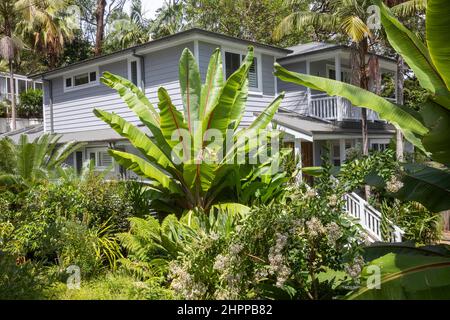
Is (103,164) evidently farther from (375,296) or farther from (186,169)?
(375,296)

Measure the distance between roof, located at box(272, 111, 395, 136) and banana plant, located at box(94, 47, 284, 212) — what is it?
14.8ft

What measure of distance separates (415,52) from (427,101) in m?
0.48

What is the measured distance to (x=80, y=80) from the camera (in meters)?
19.4

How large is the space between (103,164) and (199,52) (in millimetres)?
7470

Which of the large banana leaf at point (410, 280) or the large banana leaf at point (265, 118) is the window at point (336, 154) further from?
the large banana leaf at point (410, 280)

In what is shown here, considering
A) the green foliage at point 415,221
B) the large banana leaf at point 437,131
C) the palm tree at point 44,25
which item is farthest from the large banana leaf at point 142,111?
the palm tree at point 44,25

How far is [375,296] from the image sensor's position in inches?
133

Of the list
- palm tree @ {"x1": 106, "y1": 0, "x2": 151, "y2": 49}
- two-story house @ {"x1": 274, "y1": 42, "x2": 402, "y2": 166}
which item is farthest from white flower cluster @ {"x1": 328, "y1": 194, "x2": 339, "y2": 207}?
palm tree @ {"x1": 106, "y1": 0, "x2": 151, "y2": 49}

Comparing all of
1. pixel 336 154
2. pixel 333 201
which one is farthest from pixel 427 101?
pixel 336 154

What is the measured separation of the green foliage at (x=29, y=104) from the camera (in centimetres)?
3120

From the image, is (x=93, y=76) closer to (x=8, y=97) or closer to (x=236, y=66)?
(x=236, y=66)

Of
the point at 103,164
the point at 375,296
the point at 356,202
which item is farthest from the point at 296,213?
the point at 103,164

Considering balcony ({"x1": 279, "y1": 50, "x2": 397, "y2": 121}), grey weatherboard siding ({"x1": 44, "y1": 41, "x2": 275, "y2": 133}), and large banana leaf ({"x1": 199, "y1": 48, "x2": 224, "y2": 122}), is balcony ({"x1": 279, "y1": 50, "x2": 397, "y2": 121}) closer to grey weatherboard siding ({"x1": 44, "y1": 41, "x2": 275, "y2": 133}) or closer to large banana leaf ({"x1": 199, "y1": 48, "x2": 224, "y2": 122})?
grey weatherboard siding ({"x1": 44, "y1": 41, "x2": 275, "y2": 133})

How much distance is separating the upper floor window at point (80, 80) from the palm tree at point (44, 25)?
9.03 metres
